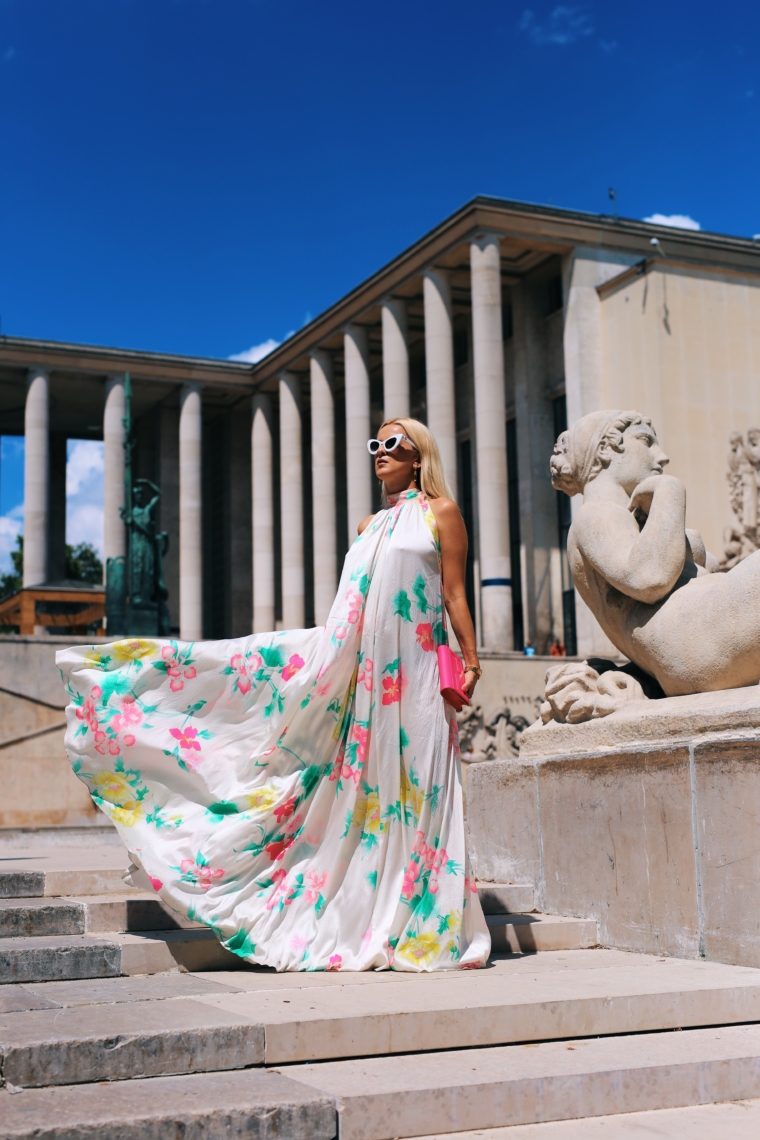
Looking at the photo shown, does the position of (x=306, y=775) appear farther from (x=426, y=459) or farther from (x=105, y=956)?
(x=426, y=459)

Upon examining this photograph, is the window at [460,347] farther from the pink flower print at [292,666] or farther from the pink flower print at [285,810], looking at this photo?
the pink flower print at [285,810]

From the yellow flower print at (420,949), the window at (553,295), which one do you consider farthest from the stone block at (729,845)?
the window at (553,295)

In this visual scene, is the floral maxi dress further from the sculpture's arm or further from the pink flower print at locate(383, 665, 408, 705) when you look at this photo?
the sculpture's arm

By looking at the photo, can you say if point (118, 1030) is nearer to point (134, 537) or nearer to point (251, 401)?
point (134, 537)

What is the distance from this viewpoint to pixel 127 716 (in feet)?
17.0

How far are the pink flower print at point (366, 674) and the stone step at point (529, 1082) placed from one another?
5.34ft

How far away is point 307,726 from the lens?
5238 millimetres

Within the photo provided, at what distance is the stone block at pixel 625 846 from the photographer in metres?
5.64

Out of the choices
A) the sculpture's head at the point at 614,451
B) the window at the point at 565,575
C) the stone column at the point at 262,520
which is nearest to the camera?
the sculpture's head at the point at 614,451

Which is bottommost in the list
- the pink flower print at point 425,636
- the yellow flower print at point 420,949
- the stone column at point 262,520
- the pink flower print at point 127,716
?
the yellow flower print at point 420,949

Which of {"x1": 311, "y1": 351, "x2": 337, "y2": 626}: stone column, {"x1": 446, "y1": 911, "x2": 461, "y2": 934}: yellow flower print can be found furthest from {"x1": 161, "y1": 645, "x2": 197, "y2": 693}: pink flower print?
{"x1": 311, "y1": 351, "x2": 337, "y2": 626}: stone column

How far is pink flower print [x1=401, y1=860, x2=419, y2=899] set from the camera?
5070 millimetres

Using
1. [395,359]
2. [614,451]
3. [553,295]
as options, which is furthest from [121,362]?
[614,451]

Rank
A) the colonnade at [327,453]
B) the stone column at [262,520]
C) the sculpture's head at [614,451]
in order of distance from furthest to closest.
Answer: the stone column at [262,520] → the colonnade at [327,453] → the sculpture's head at [614,451]
